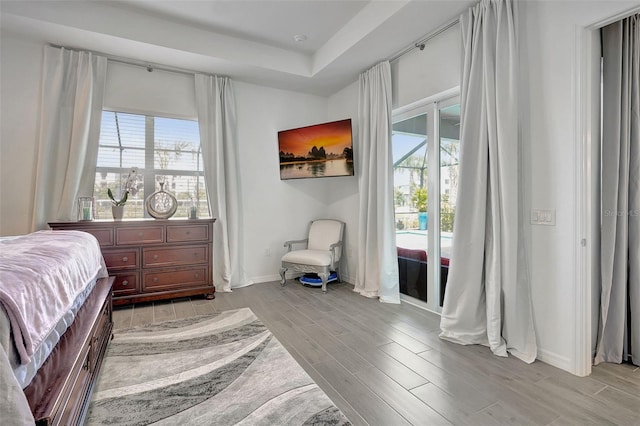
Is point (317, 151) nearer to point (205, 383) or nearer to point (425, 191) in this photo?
point (425, 191)

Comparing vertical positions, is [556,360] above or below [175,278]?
below

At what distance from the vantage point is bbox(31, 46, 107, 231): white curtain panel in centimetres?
329

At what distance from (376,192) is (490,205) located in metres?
1.52

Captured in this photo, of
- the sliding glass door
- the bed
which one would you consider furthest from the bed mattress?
the sliding glass door

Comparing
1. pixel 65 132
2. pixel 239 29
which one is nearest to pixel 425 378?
pixel 239 29

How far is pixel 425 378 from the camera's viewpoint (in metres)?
2.03

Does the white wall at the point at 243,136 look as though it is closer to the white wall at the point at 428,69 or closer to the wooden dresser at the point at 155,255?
the wooden dresser at the point at 155,255

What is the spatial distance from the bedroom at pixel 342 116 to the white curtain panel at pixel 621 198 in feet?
1.23

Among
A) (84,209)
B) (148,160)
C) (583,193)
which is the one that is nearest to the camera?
(583,193)

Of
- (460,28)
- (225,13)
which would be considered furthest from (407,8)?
(225,13)

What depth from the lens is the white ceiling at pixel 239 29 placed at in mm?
2908

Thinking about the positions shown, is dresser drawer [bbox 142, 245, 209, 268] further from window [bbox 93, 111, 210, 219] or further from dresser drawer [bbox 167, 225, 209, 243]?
window [bbox 93, 111, 210, 219]

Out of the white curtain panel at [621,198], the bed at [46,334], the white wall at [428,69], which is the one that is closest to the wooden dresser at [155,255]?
the bed at [46,334]

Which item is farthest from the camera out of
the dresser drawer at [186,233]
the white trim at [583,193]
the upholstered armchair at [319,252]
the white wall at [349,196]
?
the white wall at [349,196]
